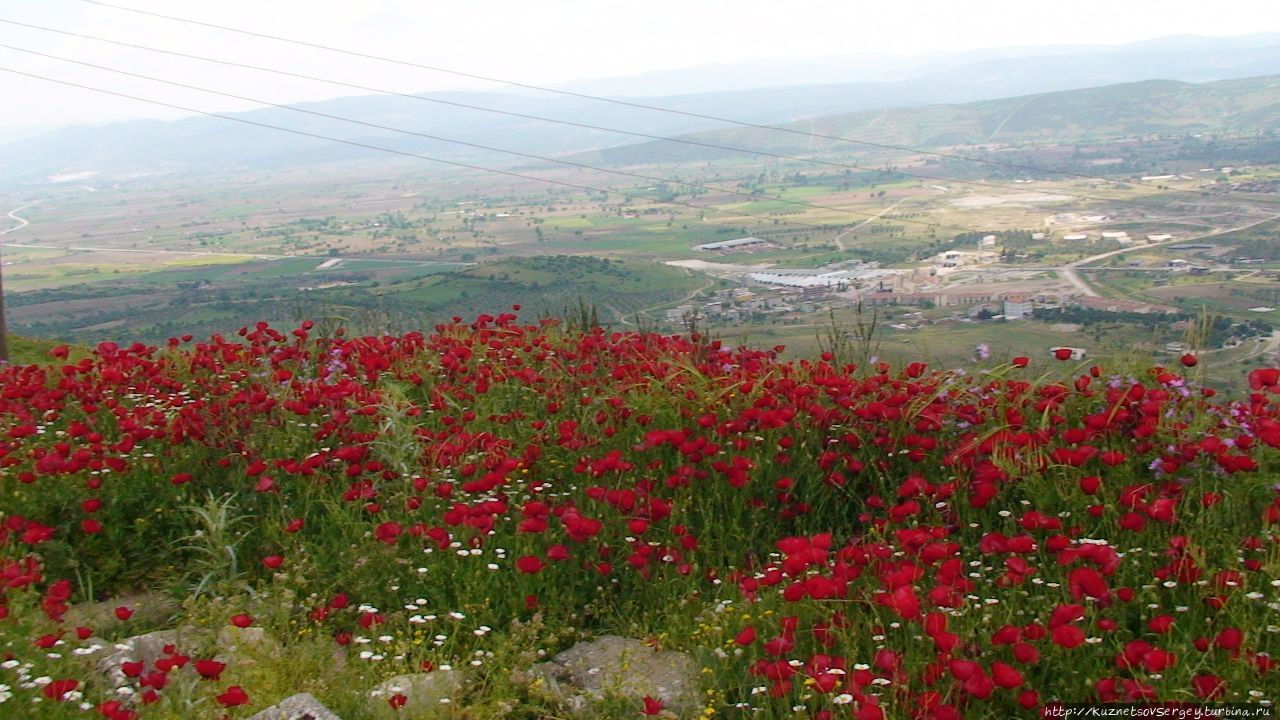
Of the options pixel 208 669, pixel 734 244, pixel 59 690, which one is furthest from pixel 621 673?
pixel 734 244

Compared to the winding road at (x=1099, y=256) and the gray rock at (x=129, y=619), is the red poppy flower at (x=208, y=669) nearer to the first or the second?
the gray rock at (x=129, y=619)

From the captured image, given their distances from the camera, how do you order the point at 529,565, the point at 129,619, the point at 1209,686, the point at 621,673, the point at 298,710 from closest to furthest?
the point at 1209,686 → the point at 298,710 → the point at 621,673 → the point at 529,565 → the point at 129,619

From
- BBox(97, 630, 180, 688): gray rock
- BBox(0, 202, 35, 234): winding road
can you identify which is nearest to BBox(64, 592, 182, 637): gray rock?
BBox(97, 630, 180, 688): gray rock

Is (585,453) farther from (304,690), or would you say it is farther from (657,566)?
(304,690)

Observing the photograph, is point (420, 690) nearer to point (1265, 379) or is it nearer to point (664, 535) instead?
point (664, 535)

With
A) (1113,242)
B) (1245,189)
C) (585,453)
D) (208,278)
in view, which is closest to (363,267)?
(208,278)

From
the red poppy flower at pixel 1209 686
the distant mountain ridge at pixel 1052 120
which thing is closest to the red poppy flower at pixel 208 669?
the red poppy flower at pixel 1209 686
